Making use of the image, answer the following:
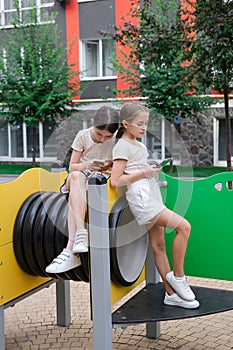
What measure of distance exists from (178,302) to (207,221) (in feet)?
2.33

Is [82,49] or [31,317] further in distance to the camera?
[82,49]

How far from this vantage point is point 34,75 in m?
17.8

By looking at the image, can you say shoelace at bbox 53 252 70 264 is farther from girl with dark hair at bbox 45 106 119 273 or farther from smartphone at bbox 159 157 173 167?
smartphone at bbox 159 157 173 167

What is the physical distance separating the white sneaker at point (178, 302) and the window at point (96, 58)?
1690 cm

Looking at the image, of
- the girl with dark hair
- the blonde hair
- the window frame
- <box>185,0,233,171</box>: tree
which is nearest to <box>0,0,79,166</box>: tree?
the window frame

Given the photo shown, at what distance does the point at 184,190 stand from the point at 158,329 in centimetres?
A: 126

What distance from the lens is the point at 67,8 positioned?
66.2ft

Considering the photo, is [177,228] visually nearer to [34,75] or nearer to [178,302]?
[178,302]

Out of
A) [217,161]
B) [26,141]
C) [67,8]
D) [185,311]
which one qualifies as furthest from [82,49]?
[185,311]

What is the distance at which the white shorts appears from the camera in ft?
10.3

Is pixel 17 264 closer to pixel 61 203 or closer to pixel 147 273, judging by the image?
pixel 61 203

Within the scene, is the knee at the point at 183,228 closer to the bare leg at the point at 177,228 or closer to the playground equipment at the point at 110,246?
the bare leg at the point at 177,228

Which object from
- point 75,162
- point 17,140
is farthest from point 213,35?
point 17,140

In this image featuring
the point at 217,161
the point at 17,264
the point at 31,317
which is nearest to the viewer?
the point at 17,264
